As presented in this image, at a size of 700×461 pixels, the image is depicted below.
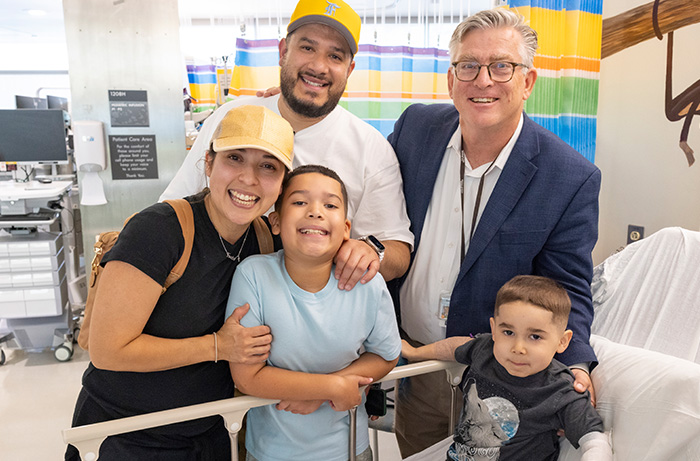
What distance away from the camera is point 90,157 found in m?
3.36

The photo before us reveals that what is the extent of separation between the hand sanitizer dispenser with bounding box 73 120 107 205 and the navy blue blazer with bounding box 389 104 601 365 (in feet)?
8.87

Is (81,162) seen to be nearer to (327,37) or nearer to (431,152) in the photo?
(327,37)

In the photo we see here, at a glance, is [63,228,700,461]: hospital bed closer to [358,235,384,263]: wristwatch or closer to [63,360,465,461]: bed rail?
[63,360,465,461]: bed rail

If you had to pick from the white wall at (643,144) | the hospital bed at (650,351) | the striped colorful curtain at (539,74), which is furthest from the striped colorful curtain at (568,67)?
the hospital bed at (650,351)

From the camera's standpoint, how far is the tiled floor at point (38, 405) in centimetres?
286

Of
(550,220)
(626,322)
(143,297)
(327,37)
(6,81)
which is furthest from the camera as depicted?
(6,81)

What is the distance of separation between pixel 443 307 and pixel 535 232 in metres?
0.40

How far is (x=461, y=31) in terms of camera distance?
5.74ft

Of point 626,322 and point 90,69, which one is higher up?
point 90,69

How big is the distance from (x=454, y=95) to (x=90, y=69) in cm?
265

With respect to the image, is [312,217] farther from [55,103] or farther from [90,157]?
[55,103]

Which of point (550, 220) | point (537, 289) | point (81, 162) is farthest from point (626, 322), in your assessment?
point (81, 162)

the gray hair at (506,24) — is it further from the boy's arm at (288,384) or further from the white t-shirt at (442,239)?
the boy's arm at (288,384)

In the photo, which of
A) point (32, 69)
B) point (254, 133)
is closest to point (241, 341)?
point (254, 133)
